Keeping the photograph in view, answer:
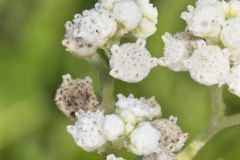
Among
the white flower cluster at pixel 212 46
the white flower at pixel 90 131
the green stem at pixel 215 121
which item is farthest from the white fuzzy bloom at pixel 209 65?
the white flower at pixel 90 131

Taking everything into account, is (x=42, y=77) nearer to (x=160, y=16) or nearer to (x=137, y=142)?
(x=160, y=16)

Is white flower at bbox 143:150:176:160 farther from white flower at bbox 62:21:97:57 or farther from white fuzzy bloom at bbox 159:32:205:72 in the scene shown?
white flower at bbox 62:21:97:57

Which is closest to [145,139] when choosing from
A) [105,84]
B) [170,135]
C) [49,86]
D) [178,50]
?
[170,135]

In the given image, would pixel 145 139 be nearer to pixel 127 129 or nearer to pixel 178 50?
pixel 127 129

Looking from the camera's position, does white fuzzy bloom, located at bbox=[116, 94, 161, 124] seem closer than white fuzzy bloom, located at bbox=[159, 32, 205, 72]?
Yes

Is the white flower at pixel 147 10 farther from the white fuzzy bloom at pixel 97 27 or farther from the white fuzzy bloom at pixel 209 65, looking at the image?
the white fuzzy bloom at pixel 209 65

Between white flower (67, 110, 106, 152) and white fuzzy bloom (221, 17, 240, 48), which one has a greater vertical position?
white fuzzy bloom (221, 17, 240, 48)

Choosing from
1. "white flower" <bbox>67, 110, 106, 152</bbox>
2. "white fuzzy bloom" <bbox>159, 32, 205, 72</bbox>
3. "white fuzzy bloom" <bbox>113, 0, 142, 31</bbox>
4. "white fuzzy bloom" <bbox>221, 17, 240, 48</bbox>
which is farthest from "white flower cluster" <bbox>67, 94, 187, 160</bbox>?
"white fuzzy bloom" <bbox>221, 17, 240, 48</bbox>
